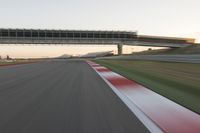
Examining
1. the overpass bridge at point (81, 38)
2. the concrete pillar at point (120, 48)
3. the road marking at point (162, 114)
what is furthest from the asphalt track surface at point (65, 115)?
the overpass bridge at point (81, 38)

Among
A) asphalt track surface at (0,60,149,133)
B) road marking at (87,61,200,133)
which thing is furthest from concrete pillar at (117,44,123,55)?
asphalt track surface at (0,60,149,133)

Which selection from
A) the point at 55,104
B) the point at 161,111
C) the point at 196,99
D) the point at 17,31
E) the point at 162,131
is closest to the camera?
the point at 162,131

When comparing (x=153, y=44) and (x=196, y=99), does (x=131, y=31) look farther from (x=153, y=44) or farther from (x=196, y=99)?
(x=196, y=99)

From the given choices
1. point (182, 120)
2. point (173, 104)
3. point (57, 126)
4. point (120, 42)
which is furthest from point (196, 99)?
point (120, 42)

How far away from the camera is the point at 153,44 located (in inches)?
4063

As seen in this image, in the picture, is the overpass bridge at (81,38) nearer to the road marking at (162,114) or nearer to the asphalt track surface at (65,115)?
the road marking at (162,114)

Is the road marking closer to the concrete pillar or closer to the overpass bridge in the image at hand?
the concrete pillar

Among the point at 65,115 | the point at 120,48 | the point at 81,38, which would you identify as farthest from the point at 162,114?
the point at 81,38

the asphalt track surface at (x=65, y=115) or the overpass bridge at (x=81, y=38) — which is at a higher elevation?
the overpass bridge at (x=81, y=38)

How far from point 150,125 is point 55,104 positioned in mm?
2818

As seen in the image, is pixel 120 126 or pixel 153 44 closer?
pixel 120 126

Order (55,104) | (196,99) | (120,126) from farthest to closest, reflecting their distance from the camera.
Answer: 1. (196,99)
2. (55,104)
3. (120,126)

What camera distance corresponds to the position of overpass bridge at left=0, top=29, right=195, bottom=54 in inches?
3821

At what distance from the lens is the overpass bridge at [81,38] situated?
97062 mm
